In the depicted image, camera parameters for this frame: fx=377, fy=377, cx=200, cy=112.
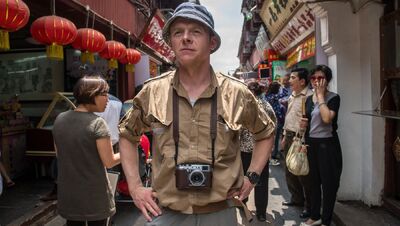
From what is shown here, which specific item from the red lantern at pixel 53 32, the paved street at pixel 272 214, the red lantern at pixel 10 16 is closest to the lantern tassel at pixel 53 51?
the red lantern at pixel 53 32

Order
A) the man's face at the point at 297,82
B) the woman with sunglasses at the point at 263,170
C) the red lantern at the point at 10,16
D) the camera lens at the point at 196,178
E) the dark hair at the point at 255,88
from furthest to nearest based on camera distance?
the man's face at the point at 297,82 < the dark hair at the point at 255,88 < the woman with sunglasses at the point at 263,170 < the red lantern at the point at 10,16 < the camera lens at the point at 196,178

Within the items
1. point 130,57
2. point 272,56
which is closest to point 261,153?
point 130,57

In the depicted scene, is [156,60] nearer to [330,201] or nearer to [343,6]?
[343,6]

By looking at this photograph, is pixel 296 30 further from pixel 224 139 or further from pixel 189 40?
pixel 224 139

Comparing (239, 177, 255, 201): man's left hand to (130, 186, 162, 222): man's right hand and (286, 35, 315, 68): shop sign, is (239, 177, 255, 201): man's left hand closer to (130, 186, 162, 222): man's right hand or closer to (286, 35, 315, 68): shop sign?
(130, 186, 162, 222): man's right hand

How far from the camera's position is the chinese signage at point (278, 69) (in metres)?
13.6

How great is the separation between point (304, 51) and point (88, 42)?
545 cm

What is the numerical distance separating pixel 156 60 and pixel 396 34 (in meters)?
9.11

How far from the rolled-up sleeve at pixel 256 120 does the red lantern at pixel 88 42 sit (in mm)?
4272

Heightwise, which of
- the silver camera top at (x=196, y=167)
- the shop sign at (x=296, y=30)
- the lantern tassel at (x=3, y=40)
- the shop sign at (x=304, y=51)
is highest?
the shop sign at (x=296, y=30)

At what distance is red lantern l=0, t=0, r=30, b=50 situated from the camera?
3594 millimetres

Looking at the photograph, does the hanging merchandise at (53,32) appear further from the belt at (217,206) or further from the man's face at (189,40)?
the belt at (217,206)

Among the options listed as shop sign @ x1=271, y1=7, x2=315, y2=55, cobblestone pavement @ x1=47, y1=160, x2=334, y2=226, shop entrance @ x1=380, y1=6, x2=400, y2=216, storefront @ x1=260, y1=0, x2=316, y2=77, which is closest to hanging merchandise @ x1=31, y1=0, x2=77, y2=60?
cobblestone pavement @ x1=47, y1=160, x2=334, y2=226

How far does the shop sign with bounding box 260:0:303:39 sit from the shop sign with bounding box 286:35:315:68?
771 mm
